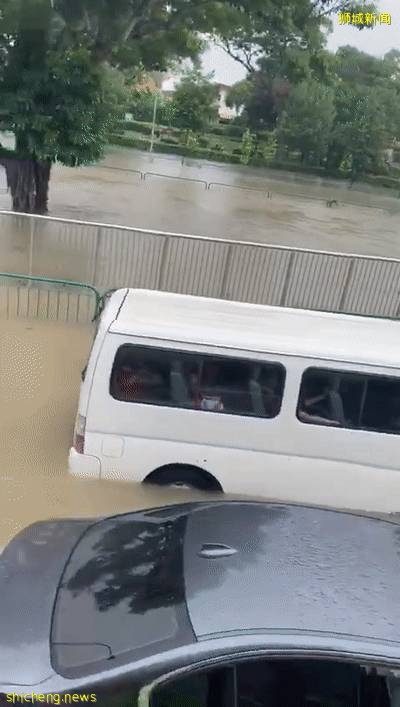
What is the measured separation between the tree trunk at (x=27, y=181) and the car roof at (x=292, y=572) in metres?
13.3

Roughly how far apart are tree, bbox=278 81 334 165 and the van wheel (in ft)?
107

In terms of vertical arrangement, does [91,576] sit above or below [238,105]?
below

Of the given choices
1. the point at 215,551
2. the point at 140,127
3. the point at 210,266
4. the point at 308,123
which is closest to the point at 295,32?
the point at 210,266

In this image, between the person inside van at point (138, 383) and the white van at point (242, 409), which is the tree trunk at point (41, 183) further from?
the person inside van at point (138, 383)

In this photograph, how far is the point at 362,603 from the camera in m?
2.66

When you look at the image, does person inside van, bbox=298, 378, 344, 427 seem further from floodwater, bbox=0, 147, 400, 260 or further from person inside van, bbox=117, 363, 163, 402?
floodwater, bbox=0, 147, 400, 260

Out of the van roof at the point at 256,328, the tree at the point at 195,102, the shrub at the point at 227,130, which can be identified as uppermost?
the tree at the point at 195,102

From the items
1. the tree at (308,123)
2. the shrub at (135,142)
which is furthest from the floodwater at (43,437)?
the shrub at (135,142)

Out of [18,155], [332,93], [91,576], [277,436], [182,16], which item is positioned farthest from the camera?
[332,93]

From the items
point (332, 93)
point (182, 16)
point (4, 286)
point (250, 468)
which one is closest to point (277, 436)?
point (250, 468)

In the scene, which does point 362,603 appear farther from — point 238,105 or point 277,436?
point 238,105

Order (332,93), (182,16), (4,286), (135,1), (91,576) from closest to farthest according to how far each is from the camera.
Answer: (91,576) < (4,286) < (135,1) < (182,16) < (332,93)

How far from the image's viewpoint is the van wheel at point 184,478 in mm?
5504

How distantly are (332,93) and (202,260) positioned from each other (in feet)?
97.8
